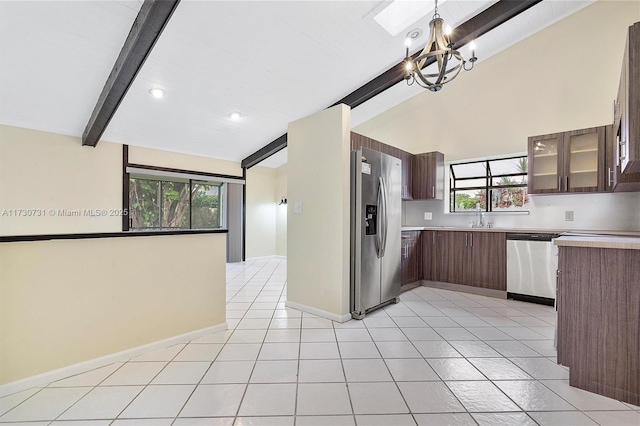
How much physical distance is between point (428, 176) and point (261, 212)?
4478 millimetres

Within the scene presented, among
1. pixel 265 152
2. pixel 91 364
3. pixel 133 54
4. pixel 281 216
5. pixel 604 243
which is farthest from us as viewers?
pixel 281 216

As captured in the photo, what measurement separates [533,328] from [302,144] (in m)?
3.10

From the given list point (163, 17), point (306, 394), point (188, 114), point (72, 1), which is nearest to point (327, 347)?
point (306, 394)

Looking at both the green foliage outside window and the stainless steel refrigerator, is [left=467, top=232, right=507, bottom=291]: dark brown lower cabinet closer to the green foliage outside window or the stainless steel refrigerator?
the stainless steel refrigerator

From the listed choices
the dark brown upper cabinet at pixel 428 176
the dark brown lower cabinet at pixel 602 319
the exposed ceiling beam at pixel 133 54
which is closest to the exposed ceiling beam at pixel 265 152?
the dark brown upper cabinet at pixel 428 176

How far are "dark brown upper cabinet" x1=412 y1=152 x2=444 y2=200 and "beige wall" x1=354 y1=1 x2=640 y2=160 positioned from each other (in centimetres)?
40

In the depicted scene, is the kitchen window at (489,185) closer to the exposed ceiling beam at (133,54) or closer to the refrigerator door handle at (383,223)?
the refrigerator door handle at (383,223)

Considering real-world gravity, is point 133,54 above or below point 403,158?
above

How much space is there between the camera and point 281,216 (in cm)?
798

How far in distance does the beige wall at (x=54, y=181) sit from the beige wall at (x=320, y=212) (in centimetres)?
363

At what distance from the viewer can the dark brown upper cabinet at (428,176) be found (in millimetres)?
4730

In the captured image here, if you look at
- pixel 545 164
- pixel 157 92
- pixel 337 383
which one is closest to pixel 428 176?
pixel 545 164

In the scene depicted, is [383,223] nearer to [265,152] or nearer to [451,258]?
[451,258]

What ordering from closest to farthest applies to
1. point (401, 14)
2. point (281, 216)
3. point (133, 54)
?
point (133, 54) < point (401, 14) < point (281, 216)
